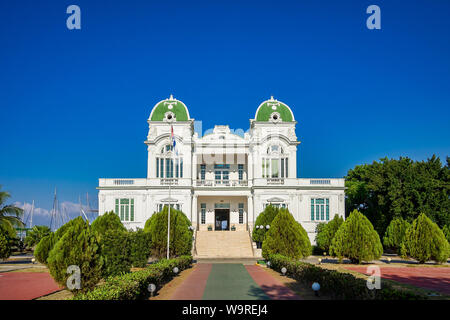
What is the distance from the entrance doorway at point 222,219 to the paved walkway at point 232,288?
22.2 meters

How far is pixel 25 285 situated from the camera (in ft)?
61.6

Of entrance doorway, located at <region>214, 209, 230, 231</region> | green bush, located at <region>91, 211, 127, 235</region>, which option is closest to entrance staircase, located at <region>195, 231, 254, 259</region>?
entrance doorway, located at <region>214, 209, 230, 231</region>

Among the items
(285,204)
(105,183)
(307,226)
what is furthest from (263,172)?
(105,183)

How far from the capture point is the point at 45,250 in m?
21.9

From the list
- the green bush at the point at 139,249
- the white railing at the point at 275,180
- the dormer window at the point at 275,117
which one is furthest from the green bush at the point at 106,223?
the dormer window at the point at 275,117

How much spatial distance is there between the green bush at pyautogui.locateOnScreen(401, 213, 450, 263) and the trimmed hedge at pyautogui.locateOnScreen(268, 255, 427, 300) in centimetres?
1212

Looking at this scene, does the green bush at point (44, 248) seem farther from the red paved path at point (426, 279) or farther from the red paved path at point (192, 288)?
the red paved path at point (426, 279)

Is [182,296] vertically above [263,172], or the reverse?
[263,172]

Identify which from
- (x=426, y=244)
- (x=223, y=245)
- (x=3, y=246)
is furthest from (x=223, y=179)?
(x=3, y=246)

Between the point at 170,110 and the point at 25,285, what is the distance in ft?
87.1
